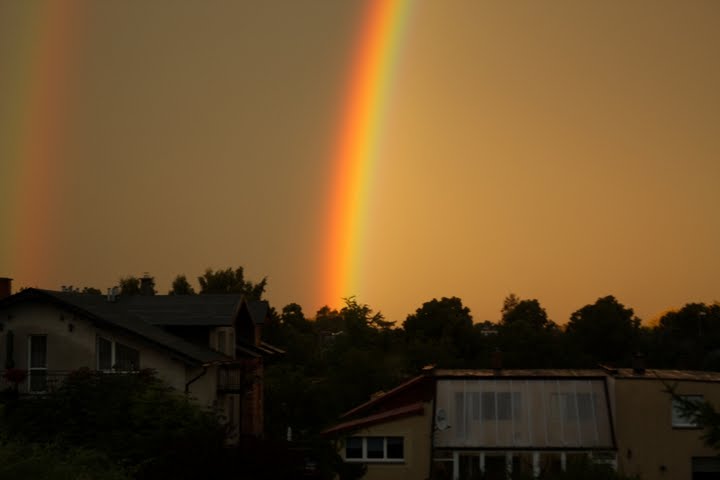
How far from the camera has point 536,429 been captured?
141 feet

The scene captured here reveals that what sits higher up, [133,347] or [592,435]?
[133,347]

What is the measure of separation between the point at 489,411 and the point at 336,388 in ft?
96.6

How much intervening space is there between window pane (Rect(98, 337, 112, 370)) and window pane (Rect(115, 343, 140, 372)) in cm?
40

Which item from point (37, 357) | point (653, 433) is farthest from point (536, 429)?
point (37, 357)

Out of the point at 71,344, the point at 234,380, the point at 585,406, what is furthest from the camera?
the point at 234,380

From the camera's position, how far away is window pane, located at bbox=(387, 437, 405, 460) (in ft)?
139

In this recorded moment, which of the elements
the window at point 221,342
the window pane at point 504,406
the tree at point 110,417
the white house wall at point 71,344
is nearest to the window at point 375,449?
the window pane at point 504,406

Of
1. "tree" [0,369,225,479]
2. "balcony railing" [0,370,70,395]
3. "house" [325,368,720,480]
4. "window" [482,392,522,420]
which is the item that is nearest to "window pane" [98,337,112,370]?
"balcony railing" [0,370,70,395]

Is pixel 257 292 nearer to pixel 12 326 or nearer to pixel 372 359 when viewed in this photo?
pixel 372 359

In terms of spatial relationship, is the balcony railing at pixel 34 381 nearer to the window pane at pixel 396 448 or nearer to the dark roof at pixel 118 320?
the dark roof at pixel 118 320

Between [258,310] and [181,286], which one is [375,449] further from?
[181,286]

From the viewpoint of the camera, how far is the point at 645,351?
95312 millimetres

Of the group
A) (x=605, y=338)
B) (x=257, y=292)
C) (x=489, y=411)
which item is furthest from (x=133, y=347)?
(x=605, y=338)

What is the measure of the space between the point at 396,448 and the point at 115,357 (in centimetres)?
1246
